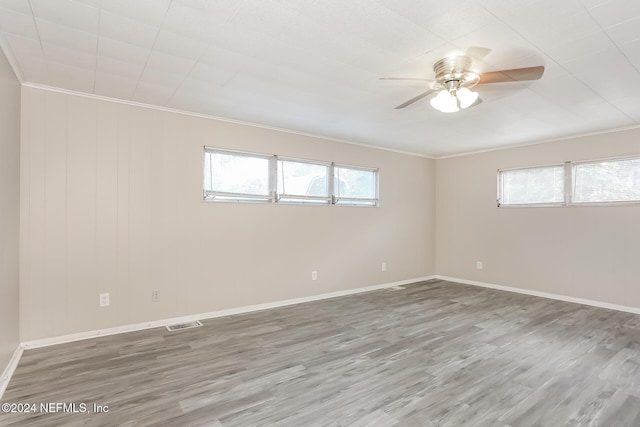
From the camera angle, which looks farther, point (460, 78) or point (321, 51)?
point (460, 78)

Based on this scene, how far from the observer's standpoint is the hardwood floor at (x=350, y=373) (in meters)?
1.94

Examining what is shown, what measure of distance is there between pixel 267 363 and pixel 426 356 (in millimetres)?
1360

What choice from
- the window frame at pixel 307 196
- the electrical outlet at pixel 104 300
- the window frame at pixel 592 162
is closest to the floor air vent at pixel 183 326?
the electrical outlet at pixel 104 300

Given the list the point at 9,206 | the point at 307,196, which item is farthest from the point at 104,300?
the point at 307,196

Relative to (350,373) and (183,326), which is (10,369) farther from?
(350,373)

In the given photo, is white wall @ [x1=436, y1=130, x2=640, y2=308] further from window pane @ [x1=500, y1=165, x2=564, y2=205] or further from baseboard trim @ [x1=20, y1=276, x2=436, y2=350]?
baseboard trim @ [x1=20, y1=276, x2=436, y2=350]

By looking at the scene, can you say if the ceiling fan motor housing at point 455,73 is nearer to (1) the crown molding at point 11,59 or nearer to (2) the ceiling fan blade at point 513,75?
(2) the ceiling fan blade at point 513,75

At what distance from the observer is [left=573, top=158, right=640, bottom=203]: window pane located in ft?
13.6

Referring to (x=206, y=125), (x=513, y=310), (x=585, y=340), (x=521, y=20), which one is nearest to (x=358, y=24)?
(x=521, y=20)

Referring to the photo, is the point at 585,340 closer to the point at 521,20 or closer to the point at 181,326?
the point at 521,20

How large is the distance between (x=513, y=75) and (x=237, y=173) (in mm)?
3033

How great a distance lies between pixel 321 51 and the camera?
228 centimetres

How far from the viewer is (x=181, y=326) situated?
3.46m

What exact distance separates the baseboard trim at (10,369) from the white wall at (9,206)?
0.06 metres
